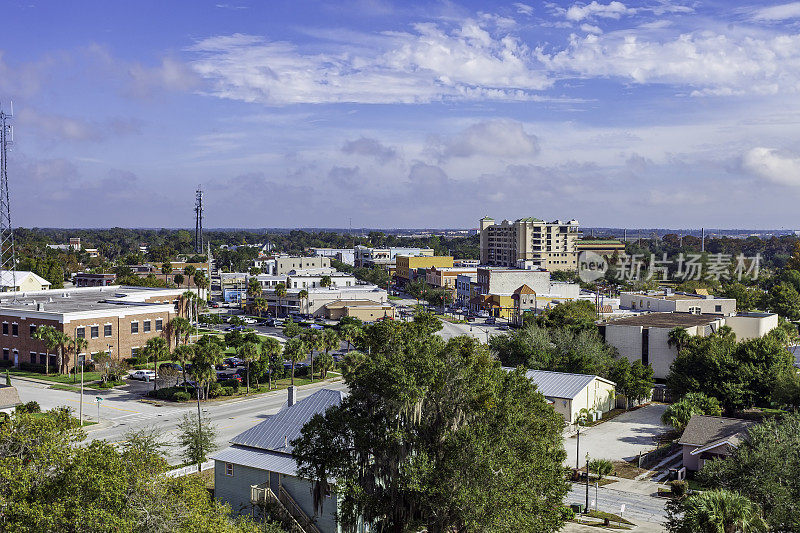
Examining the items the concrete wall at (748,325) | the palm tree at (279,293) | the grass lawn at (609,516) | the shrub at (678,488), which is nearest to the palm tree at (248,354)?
the grass lawn at (609,516)

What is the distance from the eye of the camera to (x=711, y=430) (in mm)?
44188

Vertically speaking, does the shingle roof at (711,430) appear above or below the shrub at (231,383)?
above

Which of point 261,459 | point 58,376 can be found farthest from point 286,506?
point 58,376

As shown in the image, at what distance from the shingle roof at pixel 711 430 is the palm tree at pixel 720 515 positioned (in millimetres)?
18533

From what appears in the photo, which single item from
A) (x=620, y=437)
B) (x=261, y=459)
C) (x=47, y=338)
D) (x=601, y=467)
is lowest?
(x=620, y=437)

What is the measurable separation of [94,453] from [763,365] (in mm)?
53554

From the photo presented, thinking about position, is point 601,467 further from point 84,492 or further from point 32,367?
point 32,367

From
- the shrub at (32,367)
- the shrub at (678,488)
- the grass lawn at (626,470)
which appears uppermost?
the shrub at (678,488)

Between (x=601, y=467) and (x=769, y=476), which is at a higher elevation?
(x=769, y=476)

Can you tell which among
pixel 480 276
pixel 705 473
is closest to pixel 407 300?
pixel 480 276

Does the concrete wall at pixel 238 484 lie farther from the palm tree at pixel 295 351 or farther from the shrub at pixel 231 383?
the shrub at pixel 231 383

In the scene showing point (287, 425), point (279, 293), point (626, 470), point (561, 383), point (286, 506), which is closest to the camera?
point (286, 506)

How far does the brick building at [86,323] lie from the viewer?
72.1 m

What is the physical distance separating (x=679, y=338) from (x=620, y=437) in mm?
20695
